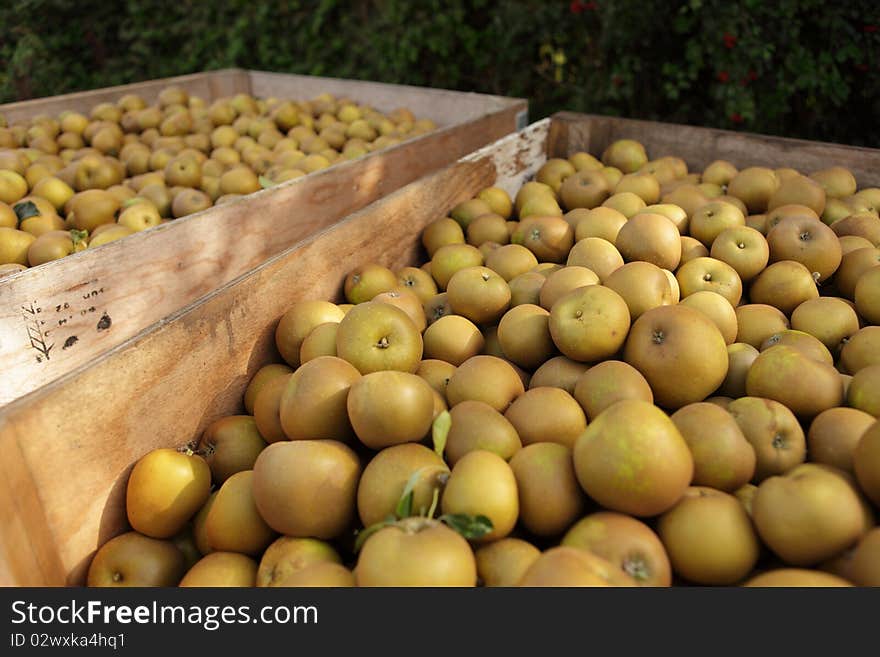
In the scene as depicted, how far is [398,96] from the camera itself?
489 centimetres

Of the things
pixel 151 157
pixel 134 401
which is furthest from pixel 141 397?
pixel 151 157

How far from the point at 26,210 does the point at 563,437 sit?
2617 mm

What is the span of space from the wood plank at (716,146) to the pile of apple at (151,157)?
1.10 m

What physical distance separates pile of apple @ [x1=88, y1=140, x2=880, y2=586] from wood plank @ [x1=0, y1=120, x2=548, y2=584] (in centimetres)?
6

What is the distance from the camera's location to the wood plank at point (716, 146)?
3147 mm

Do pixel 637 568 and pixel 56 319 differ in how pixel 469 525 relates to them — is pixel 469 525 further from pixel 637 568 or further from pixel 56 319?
pixel 56 319

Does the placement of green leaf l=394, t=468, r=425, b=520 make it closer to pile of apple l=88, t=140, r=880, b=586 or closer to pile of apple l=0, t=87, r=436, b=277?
pile of apple l=88, t=140, r=880, b=586

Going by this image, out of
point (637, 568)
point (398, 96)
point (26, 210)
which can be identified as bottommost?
point (637, 568)

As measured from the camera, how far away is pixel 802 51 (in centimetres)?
459

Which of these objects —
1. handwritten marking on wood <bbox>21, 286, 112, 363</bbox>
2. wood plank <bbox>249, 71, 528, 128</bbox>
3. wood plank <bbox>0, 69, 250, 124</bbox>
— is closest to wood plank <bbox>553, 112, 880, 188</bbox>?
wood plank <bbox>249, 71, 528, 128</bbox>

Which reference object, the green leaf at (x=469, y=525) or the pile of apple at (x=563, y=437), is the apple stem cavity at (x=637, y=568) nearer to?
the pile of apple at (x=563, y=437)

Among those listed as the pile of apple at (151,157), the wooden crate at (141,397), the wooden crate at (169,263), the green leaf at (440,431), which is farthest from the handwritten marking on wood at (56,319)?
the green leaf at (440,431)

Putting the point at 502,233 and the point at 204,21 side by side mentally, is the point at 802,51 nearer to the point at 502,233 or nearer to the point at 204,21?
the point at 502,233
